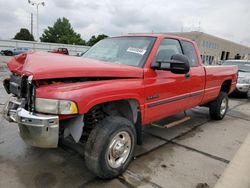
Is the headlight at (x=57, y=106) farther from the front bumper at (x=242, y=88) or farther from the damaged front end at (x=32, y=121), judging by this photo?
the front bumper at (x=242, y=88)

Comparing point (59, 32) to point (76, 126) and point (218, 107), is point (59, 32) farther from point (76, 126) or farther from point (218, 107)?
point (76, 126)

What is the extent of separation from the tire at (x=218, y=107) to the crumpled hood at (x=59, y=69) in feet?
11.1

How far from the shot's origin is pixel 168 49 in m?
3.99

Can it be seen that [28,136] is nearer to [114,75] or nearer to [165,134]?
[114,75]

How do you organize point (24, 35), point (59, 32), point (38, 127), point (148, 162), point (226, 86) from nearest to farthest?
point (38, 127) < point (148, 162) < point (226, 86) < point (24, 35) < point (59, 32)

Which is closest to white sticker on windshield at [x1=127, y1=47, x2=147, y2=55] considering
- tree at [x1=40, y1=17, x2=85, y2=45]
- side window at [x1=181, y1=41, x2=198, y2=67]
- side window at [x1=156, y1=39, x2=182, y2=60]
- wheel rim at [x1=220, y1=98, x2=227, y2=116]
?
side window at [x1=156, y1=39, x2=182, y2=60]

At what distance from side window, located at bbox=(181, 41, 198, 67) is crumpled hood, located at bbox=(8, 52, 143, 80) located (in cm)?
175

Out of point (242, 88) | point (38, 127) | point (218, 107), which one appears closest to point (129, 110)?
point (38, 127)

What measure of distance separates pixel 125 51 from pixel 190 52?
1.64 metres

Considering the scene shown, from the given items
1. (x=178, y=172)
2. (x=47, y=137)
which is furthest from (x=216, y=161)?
(x=47, y=137)

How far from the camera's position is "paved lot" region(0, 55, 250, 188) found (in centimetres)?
292

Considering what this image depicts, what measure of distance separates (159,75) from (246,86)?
288 inches

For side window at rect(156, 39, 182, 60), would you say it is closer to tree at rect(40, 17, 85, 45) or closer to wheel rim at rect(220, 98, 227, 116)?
wheel rim at rect(220, 98, 227, 116)

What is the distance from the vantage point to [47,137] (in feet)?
7.93
